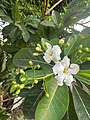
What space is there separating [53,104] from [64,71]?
0.37 feet

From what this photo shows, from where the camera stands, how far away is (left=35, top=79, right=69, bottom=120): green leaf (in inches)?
35.7

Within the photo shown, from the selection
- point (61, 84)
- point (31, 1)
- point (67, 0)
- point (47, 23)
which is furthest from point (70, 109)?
point (67, 0)

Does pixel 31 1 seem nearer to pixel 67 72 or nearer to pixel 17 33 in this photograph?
pixel 17 33

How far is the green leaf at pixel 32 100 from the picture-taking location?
3.48ft

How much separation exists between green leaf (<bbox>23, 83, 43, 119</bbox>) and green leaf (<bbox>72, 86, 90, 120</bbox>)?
0.13 metres

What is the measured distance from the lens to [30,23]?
147cm

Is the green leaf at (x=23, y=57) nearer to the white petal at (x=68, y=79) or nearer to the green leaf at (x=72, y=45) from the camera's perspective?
the green leaf at (x=72, y=45)

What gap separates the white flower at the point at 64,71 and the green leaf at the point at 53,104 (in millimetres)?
59

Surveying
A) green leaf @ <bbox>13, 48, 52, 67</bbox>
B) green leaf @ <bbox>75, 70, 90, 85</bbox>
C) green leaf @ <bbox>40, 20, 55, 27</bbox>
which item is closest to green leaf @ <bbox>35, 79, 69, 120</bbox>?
green leaf @ <bbox>75, 70, 90, 85</bbox>

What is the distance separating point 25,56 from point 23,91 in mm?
134

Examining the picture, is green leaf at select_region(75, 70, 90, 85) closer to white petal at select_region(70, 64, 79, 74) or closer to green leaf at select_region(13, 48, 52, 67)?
white petal at select_region(70, 64, 79, 74)

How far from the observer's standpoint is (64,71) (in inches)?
35.6

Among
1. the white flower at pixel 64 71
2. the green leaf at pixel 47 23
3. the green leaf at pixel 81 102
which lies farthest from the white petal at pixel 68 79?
the green leaf at pixel 47 23

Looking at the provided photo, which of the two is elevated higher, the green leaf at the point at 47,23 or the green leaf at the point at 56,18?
the green leaf at the point at 56,18
